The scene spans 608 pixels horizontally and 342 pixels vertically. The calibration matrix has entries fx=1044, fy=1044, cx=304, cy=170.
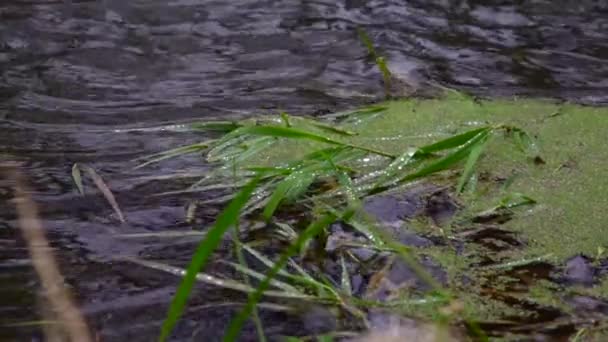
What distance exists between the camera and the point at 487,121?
2.83 metres

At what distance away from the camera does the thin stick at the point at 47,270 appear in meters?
1.68

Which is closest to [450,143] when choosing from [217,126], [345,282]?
[345,282]

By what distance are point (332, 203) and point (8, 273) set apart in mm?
708

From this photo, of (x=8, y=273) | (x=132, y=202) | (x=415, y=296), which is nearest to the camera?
(x=415, y=296)

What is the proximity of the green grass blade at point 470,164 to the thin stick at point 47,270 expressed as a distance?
2.93 ft

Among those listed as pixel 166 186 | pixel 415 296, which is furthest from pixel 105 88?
pixel 415 296

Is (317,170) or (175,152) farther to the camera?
(175,152)

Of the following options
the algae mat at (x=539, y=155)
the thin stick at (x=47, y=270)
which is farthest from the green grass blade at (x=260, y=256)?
the algae mat at (x=539, y=155)

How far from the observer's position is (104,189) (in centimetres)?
240

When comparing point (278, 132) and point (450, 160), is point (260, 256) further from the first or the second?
point (450, 160)

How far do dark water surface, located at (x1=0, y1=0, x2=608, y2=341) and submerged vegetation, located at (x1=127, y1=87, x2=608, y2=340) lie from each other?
0.12 metres

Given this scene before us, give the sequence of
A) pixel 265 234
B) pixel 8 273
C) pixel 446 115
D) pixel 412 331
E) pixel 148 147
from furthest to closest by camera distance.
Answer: pixel 446 115 < pixel 148 147 < pixel 265 234 < pixel 8 273 < pixel 412 331

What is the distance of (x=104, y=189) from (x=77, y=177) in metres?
0.09

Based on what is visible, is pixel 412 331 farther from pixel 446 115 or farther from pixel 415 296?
pixel 446 115
